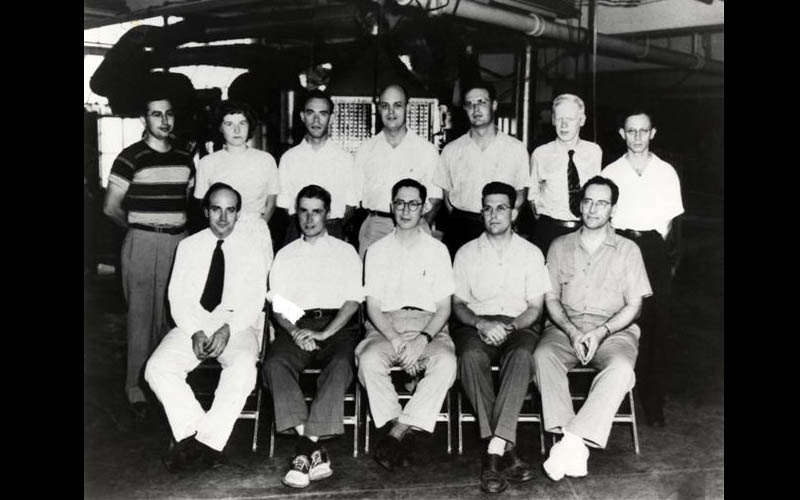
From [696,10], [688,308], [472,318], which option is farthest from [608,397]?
[696,10]

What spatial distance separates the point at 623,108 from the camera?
38.7ft

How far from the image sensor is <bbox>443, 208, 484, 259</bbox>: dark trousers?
465 cm

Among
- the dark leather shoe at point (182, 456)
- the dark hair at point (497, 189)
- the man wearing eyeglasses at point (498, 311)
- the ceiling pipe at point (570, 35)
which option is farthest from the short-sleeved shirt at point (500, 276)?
the ceiling pipe at point (570, 35)

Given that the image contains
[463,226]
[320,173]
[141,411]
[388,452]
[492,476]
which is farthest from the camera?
[463,226]

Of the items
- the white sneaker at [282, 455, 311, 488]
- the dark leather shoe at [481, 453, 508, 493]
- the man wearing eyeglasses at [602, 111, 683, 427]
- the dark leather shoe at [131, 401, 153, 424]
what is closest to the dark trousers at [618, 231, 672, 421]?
the man wearing eyeglasses at [602, 111, 683, 427]

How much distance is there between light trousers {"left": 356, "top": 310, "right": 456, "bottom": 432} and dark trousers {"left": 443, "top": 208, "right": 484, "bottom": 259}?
107 centimetres

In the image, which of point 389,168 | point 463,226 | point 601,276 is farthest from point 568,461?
point 389,168

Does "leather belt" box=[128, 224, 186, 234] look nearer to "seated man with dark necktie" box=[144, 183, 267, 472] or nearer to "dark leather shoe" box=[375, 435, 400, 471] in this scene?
"seated man with dark necktie" box=[144, 183, 267, 472]

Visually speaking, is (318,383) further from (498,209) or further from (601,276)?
→ (601,276)

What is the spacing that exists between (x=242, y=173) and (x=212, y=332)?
112cm

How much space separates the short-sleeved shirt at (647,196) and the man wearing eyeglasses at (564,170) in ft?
0.60

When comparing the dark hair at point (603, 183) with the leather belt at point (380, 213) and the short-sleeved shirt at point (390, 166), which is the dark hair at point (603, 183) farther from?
the leather belt at point (380, 213)

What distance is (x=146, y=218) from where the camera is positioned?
14.1 feet

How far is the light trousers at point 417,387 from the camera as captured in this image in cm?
363
